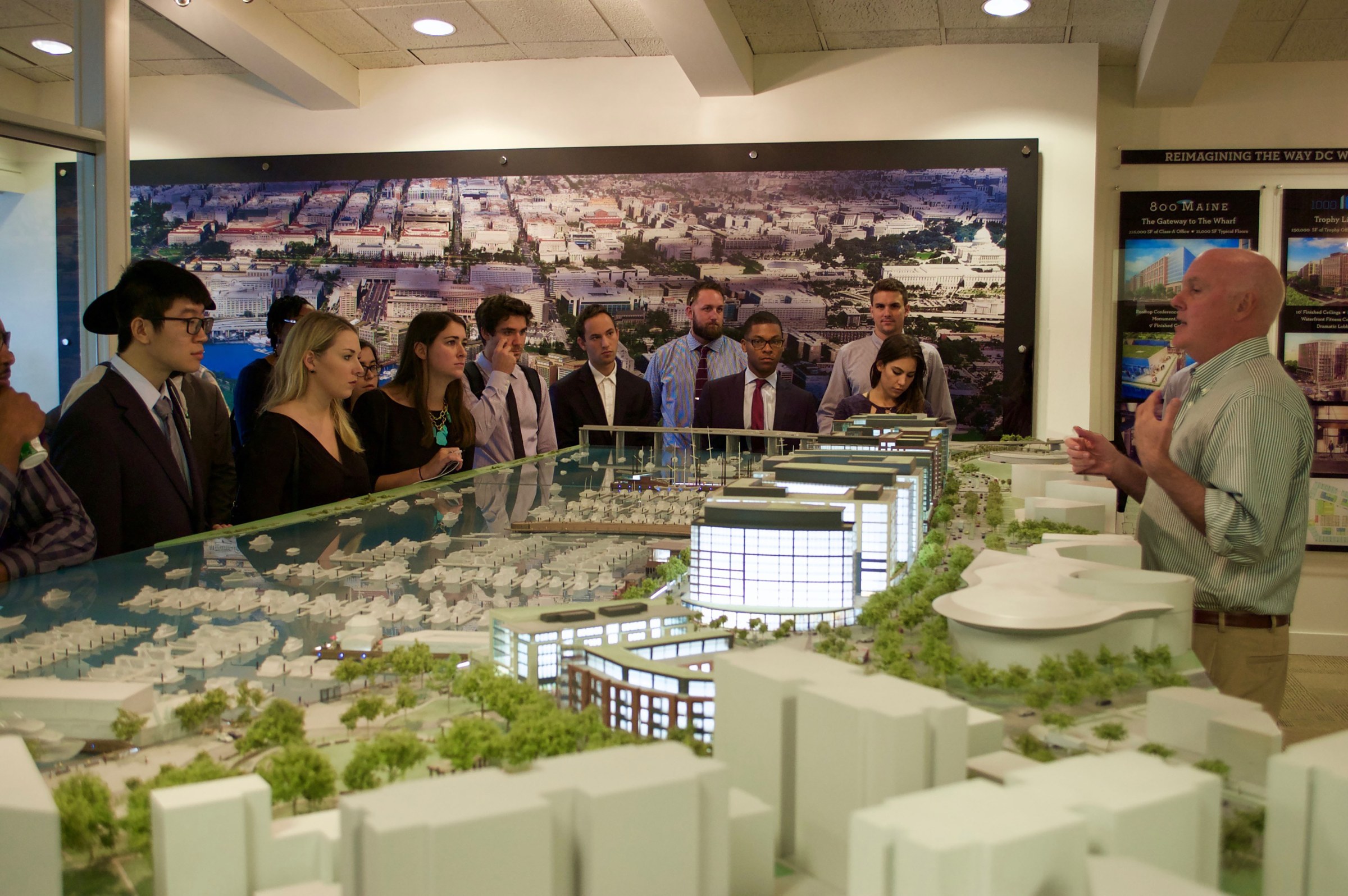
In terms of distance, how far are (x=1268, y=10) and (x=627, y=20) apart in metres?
5.07

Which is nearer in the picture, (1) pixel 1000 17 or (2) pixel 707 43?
(2) pixel 707 43

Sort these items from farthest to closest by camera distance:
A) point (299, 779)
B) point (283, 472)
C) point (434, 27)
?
point (434, 27), point (283, 472), point (299, 779)

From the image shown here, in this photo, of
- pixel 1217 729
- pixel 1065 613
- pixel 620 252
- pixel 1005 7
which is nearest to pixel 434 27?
pixel 620 252

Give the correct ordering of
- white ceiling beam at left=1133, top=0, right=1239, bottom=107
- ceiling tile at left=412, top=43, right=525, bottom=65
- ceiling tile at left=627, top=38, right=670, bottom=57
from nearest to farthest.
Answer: white ceiling beam at left=1133, top=0, right=1239, bottom=107
ceiling tile at left=627, top=38, right=670, bottom=57
ceiling tile at left=412, top=43, right=525, bottom=65

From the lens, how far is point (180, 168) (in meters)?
11.2

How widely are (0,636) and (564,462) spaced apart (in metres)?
5.09

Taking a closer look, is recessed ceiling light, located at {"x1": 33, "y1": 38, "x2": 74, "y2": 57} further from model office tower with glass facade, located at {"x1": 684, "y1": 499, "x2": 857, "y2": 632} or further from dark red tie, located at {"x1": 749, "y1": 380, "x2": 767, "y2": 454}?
model office tower with glass facade, located at {"x1": 684, "y1": 499, "x2": 857, "y2": 632}

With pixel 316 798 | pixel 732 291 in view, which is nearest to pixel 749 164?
pixel 732 291

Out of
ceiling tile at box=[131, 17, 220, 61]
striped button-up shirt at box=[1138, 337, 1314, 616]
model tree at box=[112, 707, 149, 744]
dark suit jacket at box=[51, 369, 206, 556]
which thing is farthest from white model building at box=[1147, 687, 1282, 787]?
ceiling tile at box=[131, 17, 220, 61]

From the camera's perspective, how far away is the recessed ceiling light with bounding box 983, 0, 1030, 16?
8.17m

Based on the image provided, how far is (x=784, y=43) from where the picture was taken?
369 inches

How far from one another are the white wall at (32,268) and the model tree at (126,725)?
575 cm

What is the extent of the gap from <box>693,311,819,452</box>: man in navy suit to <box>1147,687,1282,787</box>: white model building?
7.38 m

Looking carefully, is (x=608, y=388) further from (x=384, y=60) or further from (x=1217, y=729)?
(x=1217, y=729)
